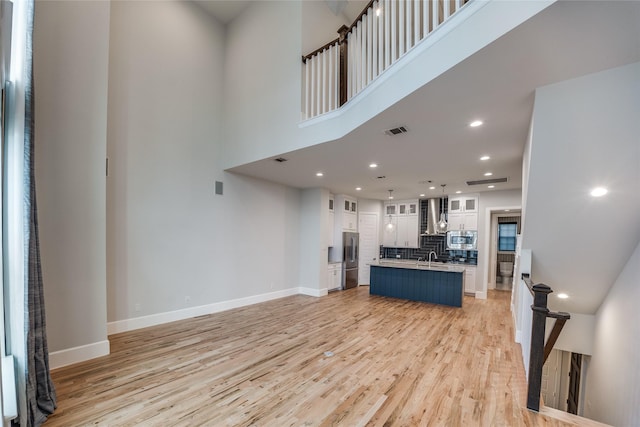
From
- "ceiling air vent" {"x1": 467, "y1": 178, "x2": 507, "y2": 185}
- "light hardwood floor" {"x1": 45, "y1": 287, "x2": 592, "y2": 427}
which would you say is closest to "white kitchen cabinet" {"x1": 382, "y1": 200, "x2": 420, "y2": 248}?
"ceiling air vent" {"x1": 467, "y1": 178, "x2": 507, "y2": 185}

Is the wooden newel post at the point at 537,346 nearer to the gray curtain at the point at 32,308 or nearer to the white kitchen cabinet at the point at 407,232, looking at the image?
the gray curtain at the point at 32,308

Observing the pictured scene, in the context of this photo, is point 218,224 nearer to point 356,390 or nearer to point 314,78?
point 314,78

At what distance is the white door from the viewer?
8570 millimetres

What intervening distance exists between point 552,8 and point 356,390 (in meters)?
3.25

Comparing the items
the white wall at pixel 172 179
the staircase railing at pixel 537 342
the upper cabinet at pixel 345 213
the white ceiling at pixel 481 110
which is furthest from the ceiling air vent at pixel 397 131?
the upper cabinet at pixel 345 213

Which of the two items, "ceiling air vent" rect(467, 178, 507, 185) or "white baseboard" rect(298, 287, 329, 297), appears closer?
"ceiling air vent" rect(467, 178, 507, 185)

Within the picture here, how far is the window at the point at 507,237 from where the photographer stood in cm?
962

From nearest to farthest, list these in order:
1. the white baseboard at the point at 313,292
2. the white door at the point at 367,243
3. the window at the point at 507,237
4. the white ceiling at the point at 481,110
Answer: the white ceiling at the point at 481,110 < the white baseboard at the point at 313,292 < the white door at the point at 367,243 < the window at the point at 507,237

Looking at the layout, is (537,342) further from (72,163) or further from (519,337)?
(72,163)

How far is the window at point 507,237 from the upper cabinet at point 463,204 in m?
3.14

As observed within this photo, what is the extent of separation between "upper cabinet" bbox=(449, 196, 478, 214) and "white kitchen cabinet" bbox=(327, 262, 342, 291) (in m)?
3.53

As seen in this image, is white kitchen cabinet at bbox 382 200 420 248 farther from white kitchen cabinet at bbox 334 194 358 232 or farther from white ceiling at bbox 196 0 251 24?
white ceiling at bbox 196 0 251 24

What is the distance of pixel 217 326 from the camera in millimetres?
4484

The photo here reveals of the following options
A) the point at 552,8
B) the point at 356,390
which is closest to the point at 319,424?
the point at 356,390
